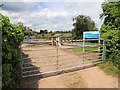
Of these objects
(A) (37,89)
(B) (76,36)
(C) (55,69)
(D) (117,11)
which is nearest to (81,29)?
(B) (76,36)

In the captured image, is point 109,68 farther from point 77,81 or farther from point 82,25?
point 82,25

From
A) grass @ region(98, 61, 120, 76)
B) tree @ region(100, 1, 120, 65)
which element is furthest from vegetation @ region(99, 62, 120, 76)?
tree @ region(100, 1, 120, 65)

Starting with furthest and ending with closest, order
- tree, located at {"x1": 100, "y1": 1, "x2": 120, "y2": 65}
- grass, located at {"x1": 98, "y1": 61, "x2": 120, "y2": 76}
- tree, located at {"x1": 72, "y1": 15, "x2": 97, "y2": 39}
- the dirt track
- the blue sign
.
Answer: tree, located at {"x1": 72, "y1": 15, "x2": 97, "y2": 39}, the blue sign, tree, located at {"x1": 100, "y1": 1, "x2": 120, "y2": 65}, grass, located at {"x1": 98, "y1": 61, "x2": 120, "y2": 76}, the dirt track

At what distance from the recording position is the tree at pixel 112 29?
31.0ft

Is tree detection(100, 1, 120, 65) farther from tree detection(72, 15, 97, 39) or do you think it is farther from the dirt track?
tree detection(72, 15, 97, 39)

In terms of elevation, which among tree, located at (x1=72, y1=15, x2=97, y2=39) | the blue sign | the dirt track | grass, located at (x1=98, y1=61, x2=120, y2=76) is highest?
tree, located at (x1=72, y1=15, x2=97, y2=39)

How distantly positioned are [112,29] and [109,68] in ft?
7.66

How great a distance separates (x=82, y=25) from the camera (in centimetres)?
3169

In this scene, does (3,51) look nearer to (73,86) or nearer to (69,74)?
(73,86)

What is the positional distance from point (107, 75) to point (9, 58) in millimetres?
4794

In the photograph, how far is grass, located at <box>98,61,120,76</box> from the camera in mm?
8523

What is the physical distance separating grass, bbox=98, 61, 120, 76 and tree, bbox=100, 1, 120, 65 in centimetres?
26

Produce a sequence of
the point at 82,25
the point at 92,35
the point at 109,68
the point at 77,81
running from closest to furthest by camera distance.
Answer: the point at 77,81 < the point at 109,68 < the point at 92,35 < the point at 82,25

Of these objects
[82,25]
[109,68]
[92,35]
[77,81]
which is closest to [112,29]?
[109,68]
